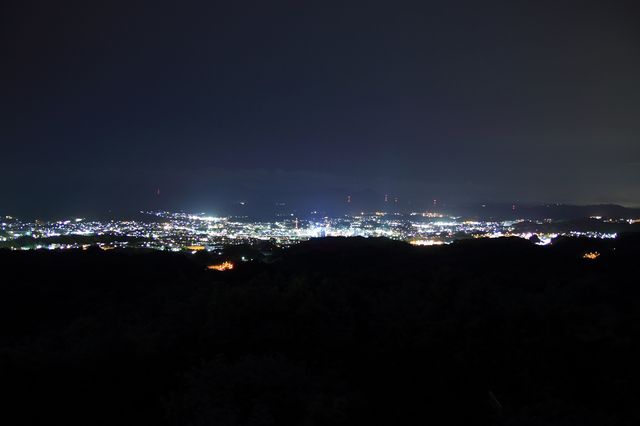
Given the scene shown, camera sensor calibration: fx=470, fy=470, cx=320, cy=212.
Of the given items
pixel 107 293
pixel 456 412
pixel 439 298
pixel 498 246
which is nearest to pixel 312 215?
pixel 498 246

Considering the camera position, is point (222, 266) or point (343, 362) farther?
point (222, 266)

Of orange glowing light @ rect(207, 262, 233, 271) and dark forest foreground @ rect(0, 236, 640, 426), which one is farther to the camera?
orange glowing light @ rect(207, 262, 233, 271)

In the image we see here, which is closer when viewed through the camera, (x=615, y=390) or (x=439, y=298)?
(x=615, y=390)

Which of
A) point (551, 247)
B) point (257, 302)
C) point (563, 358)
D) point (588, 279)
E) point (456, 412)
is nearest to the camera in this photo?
point (456, 412)

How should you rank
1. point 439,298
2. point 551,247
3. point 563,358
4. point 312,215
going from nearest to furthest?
1. point 563,358
2. point 439,298
3. point 551,247
4. point 312,215

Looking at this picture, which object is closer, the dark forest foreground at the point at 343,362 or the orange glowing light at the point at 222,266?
the dark forest foreground at the point at 343,362

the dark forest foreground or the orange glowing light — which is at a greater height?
the dark forest foreground

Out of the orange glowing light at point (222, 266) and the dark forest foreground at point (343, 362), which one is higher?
the dark forest foreground at point (343, 362)

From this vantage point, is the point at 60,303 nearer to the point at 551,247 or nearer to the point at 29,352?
the point at 29,352

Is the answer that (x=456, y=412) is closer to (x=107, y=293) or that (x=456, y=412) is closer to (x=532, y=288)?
(x=532, y=288)

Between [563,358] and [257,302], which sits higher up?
[257,302]

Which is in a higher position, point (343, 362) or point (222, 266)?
point (343, 362)
